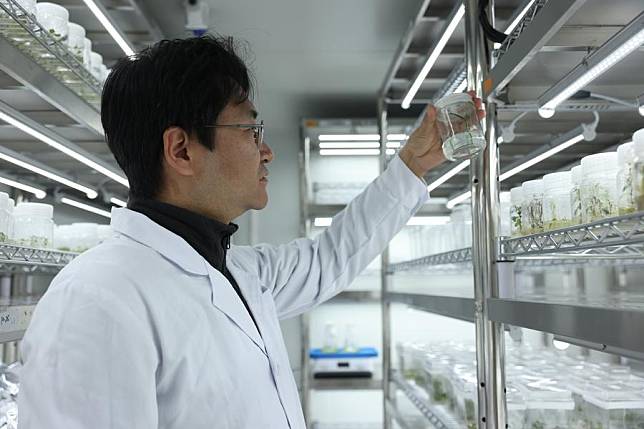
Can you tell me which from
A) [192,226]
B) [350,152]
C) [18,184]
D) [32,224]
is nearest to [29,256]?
[32,224]

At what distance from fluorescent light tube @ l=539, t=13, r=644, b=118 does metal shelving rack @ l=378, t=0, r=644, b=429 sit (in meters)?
0.09

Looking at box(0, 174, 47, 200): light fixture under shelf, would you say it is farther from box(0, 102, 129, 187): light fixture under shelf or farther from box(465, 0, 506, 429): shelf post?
box(465, 0, 506, 429): shelf post

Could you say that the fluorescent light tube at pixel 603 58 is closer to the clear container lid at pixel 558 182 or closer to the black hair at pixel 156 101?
the clear container lid at pixel 558 182

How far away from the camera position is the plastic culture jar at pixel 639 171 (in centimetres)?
103

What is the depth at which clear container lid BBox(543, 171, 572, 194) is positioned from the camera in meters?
1.36

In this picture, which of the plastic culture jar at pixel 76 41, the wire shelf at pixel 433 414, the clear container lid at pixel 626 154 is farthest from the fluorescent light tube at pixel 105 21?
the wire shelf at pixel 433 414

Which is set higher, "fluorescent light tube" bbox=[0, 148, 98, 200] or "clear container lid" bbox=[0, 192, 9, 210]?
"fluorescent light tube" bbox=[0, 148, 98, 200]

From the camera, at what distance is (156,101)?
1130mm

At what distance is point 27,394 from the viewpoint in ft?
2.93

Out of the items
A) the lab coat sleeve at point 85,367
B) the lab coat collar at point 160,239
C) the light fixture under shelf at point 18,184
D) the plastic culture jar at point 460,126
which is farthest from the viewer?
the light fixture under shelf at point 18,184

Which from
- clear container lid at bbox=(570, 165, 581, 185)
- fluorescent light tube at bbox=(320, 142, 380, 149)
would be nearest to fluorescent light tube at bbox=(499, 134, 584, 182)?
clear container lid at bbox=(570, 165, 581, 185)

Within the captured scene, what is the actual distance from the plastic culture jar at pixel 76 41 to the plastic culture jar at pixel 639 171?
1.62 metres

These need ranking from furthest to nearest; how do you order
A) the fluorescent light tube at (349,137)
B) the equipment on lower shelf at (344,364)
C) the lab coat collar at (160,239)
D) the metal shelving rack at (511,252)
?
1. the fluorescent light tube at (349,137)
2. the equipment on lower shelf at (344,364)
3. the lab coat collar at (160,239)
4. the metal shelving rack at (511,252)

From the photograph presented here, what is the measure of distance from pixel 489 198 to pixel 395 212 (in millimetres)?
237
